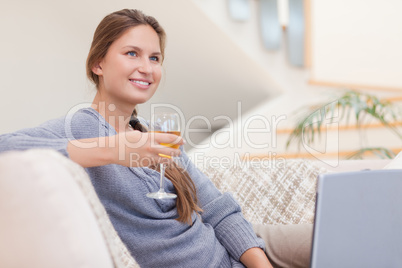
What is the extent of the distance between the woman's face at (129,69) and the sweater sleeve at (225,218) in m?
0.29

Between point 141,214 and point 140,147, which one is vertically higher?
point 140,147

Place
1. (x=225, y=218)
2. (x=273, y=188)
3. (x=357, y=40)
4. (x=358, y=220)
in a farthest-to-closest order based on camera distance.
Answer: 1. (x=357, y=40)
2. (x=273, y=188)
3. (x=225, y=218)
4. (x=358, y=220)

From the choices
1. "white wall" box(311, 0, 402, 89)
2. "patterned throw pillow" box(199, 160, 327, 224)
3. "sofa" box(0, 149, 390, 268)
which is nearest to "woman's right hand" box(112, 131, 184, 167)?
"sofa" box(0, 149, 390, 268)

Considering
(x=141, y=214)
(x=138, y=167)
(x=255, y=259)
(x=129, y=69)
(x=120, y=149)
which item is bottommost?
(x=255, y=259)

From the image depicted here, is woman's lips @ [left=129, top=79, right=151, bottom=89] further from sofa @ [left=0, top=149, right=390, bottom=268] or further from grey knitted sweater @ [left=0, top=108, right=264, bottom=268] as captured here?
sofa @ [left=0, top=149, right=390, bottom=268]

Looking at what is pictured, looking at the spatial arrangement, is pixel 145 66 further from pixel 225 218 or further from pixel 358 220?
pixel 358 220

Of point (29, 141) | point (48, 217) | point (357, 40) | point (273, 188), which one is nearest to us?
point (48, 217)

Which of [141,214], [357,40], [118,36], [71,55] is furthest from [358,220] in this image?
[357,40]

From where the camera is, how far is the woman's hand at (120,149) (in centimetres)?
104

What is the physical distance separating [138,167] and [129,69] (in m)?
0.31

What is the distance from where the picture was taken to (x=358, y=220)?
0.93 meters

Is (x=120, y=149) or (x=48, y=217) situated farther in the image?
(x=120, y=149)

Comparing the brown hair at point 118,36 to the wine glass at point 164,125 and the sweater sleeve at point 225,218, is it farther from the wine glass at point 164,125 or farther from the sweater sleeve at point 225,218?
the wine glass at point 164,125

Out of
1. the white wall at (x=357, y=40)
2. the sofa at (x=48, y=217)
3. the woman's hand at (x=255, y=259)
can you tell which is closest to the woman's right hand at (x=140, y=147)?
the sofa at (x=48, y=217)
